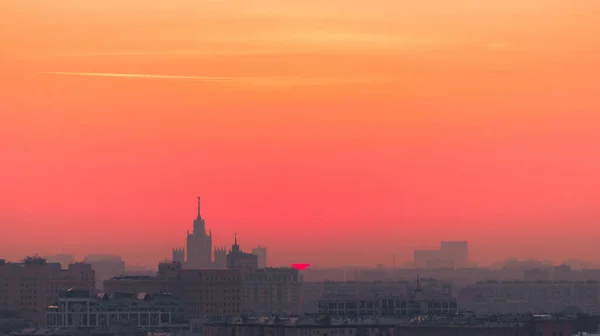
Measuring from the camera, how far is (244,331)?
16275 cm

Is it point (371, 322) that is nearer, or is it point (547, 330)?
point (547, 330)

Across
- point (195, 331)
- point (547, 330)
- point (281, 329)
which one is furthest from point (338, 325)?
point (195, 331)

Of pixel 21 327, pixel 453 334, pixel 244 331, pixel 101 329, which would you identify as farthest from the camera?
pixel 21 327

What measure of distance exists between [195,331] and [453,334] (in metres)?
49.3

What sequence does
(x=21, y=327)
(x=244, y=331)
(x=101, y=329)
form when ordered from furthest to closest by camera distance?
(x=21, y=327)
(x=101, y=329)
(x=244, y=331)

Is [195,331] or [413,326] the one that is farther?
[195,331]

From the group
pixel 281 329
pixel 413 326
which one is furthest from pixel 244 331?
pixel 413 326

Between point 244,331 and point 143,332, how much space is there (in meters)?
17.5

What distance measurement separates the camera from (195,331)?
195875 mm

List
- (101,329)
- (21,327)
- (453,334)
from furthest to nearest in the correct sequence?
(21,327) < (101,329) < (453,334)

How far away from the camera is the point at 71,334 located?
169 metres

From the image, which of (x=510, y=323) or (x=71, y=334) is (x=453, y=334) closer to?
(x=510, y=323)

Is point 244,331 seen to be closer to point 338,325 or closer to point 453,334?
point 338,325

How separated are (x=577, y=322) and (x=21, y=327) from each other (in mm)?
55806
